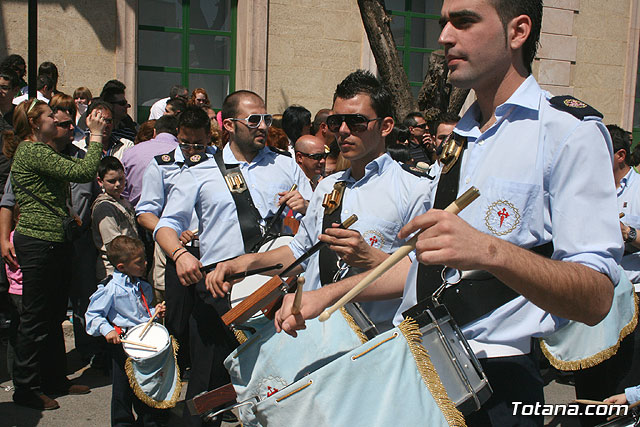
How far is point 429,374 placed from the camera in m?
1.84

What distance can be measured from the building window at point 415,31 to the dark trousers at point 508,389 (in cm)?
1096

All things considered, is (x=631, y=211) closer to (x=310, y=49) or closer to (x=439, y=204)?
(x=439, y=204)

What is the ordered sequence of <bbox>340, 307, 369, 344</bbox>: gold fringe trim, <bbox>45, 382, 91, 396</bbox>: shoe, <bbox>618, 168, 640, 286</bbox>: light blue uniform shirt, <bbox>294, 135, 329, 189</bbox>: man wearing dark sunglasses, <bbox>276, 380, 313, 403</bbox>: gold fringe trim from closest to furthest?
<bbox>276, 380, 313, 403</bbox>: gold fringe trim, <bbox>340, 307, 369, 344</bbox>: gold fringe trim, <bbox>618, 168, 640, 286</bbox>: light blue uniform shirt, <bbox>45, 382, 91, 396</bbox>: shoe, <bbox>294, 135, 329, 189</bbox>: man wearing dark sunglasses

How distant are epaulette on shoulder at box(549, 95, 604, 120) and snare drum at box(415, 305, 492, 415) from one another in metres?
0.69

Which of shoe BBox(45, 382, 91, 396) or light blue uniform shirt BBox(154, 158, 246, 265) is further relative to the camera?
shoe BBox(45, 382, 91, 396)

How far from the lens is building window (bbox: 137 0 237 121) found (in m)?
10.6

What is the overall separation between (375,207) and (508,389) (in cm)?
153

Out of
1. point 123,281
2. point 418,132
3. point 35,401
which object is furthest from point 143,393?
point 418,132

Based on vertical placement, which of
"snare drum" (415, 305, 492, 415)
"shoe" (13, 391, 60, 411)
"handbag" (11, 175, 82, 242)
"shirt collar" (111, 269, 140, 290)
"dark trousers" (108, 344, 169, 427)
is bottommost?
"shoe" (13, 391, 60, 411)

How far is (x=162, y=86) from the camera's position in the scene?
35.3 ft

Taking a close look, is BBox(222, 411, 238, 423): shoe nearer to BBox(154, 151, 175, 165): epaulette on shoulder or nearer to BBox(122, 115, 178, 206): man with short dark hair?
BBox(154, 151, 175, 165): epaulette on shoulder

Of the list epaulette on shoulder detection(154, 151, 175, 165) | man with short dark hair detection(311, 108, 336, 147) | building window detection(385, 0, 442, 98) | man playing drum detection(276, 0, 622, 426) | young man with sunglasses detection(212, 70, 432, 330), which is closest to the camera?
man playing drum detection(276, 0, 622, 426)

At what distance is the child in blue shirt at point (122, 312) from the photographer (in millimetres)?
4883

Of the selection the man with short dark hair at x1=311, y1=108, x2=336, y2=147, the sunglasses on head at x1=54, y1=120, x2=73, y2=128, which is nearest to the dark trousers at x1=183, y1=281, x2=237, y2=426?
the sunglasses on head at x1=54, y1=120, x2=73, y2=128
